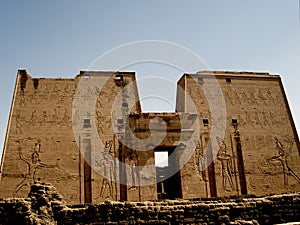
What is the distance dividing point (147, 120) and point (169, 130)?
115 cm

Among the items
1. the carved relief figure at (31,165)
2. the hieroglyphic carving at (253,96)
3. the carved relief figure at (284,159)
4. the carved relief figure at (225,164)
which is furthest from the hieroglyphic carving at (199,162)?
the carved relief figure at (31,165)

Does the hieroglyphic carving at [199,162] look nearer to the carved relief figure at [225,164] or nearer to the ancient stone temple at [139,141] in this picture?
the ancient stone temple at [139,141]

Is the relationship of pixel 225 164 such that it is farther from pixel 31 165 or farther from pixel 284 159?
pixel 31 165

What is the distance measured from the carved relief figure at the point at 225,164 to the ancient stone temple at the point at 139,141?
48mm

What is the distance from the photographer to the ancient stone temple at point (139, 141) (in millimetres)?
15531

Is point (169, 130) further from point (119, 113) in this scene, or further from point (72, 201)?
point (72, 201)

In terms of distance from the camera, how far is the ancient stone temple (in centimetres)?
1553

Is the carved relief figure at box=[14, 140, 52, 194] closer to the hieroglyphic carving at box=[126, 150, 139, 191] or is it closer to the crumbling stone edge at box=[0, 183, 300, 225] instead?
the hieroglyphic carving at box=[126, 150, 139, 191]

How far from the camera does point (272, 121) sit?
740 inches

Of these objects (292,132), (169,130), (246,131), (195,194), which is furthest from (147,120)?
(292,132)

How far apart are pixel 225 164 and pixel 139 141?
172 inches

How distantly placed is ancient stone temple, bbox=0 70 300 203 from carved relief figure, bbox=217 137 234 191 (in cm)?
5

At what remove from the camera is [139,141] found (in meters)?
16.4


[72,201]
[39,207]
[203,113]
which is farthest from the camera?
[203,113]
